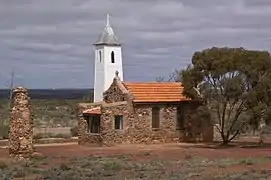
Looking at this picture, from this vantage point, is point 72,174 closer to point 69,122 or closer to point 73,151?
point 73,151

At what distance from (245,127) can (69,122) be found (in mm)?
40789

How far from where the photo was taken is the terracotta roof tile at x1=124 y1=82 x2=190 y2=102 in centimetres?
4859

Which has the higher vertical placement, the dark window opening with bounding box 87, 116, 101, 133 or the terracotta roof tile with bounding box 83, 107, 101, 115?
the terracotta roof tile with bounding box 83, 107, 101, 115

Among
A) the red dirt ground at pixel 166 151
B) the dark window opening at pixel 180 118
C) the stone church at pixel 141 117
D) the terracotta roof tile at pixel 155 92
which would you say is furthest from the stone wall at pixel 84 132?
the dark window opening at pixel 180 118

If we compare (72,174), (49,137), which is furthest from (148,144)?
(72,174)

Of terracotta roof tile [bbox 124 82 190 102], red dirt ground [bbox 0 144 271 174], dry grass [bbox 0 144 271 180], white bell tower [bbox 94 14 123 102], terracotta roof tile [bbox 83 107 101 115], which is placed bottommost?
dry grass [bbox 0 144 271 180]

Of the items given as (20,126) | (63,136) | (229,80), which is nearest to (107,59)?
(63,136)

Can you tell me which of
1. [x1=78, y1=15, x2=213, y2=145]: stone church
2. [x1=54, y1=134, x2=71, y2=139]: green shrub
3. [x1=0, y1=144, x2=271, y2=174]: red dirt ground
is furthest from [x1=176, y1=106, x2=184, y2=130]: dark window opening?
[x1=54, y1=134, x2=71, y2=139]: green shrub

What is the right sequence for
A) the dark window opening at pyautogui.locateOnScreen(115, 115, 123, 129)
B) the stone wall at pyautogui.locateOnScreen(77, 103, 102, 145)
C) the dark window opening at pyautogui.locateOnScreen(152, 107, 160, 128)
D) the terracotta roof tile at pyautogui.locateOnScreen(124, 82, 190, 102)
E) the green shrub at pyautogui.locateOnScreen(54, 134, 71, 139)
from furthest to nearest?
the green shrub at pyautogui.locateOnScreen(54, 134, 71, 139) < the stone wall at pyautogui.locateOnScreen(77, 103, 102, 145) < the dark window opening at pyautogui.locateOnScreen(152, 107, 160, 128) < the terracotta roof tile at pyautogui.locateOnScreen(124, 82, 190, 102) < the dark window opening at pyautogui.locateOnScreen(115, 115, 123, 129)

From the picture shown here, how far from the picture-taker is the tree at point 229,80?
145ft

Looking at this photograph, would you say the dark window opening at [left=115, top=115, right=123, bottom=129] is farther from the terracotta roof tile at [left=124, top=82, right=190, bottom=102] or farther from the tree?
the tree

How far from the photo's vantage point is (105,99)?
52.2 meters

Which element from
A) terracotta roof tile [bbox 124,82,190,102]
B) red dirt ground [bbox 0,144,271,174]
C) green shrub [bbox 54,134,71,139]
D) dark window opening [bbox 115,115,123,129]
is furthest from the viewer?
green shrub [bbox 54,134,71,139]

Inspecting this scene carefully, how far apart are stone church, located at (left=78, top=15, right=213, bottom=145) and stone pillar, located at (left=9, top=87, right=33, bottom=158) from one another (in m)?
11.3
